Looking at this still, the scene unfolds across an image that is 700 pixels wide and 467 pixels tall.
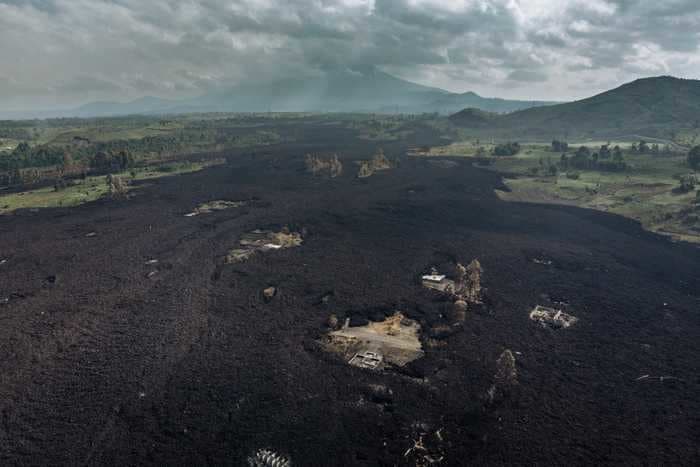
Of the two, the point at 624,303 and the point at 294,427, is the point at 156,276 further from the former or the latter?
the point at 624,303

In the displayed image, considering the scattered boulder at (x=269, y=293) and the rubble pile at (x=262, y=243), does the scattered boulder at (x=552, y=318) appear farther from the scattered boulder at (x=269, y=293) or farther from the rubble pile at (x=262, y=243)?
the rubble pile at (x=262, y=243)

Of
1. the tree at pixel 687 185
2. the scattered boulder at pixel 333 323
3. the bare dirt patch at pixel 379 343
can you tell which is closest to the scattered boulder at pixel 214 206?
the scattered boulder at pixel 333 323

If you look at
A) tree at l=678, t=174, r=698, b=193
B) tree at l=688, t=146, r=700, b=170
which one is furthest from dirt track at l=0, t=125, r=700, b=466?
tree at l=688, t=146, r=700, b=170

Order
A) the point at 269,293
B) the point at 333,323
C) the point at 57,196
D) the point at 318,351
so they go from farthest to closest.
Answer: the point at 57,196 < the point at 269,293 < the point at 333,323 < the point at 318,351

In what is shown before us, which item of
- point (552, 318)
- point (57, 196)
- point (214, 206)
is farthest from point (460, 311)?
point (57, 196)

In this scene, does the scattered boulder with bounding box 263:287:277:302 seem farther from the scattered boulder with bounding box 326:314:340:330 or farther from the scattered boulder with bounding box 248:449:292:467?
the scattered boulder with bounding box 248:449:292:467

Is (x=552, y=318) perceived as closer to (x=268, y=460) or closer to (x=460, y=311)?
(x=460, y=311)

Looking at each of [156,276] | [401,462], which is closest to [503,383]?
[401,462]

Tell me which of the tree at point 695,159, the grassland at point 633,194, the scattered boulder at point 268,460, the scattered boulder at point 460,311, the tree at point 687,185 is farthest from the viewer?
the tree at point 695,159
